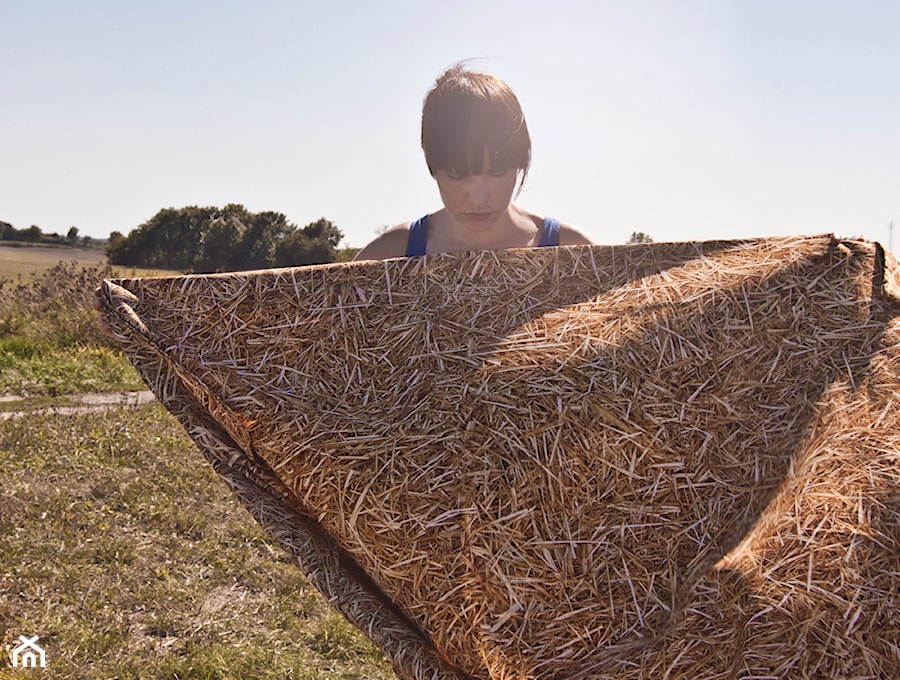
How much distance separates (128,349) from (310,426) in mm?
732

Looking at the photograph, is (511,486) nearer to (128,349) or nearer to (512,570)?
(512,570)

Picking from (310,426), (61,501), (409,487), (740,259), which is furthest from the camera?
(61,501)

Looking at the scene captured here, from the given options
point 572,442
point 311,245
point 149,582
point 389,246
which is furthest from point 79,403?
point 311,245

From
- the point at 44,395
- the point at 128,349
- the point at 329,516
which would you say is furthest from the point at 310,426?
the point at 44,395

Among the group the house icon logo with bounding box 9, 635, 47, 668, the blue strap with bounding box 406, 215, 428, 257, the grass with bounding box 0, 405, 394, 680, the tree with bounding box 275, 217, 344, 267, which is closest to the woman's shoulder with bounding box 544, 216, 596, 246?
the blue strap with bounding box 406, 215, 428, 257

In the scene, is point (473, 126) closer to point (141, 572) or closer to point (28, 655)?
point (28, 655)

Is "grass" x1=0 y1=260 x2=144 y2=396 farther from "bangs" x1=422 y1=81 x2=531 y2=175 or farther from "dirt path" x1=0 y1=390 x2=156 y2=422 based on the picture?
"bangs" x1=422 y1=81 x2=531 y2=175

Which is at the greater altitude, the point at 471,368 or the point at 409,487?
the point at 471,368

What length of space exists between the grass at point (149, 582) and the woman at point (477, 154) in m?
2.38

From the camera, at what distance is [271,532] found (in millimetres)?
2559

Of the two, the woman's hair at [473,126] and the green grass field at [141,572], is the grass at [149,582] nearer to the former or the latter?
the green grass field at [141,572]

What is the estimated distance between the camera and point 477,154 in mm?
2971

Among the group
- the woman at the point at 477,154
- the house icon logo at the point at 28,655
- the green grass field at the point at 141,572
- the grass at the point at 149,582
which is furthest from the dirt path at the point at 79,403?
the woman at the point at 477,154

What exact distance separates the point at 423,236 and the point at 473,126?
57cm
